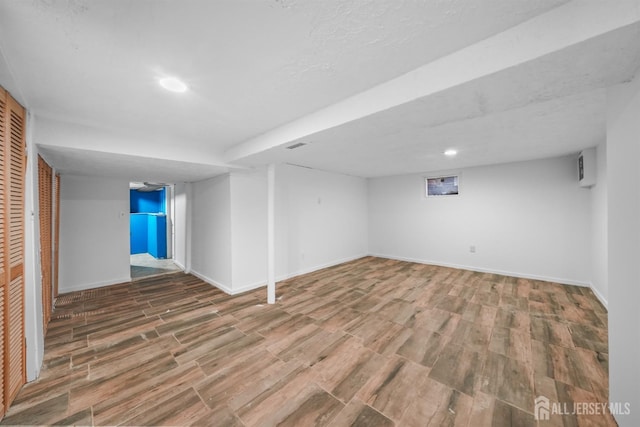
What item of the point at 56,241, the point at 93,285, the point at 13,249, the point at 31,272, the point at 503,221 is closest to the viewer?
the point at 13,249

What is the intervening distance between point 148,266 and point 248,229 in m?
3.80

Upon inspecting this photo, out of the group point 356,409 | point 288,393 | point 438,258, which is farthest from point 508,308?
point 288,393

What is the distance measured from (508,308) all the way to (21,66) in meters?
5.23

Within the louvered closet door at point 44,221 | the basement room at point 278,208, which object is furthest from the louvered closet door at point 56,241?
the louvered closet door at point 44,221

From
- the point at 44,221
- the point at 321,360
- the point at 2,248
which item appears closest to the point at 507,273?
the point at 321,360

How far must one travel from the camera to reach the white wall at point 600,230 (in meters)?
3.18

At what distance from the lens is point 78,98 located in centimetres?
189

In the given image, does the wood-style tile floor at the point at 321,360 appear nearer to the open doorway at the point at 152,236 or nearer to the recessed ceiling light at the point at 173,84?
the recessed ceiling light at the point at 173,84

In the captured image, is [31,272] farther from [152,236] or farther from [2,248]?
[152,236]

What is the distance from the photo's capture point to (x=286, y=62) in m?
1.48

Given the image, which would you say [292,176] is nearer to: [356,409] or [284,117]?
[284,117]

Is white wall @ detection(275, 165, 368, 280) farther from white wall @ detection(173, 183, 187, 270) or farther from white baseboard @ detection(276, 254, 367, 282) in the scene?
white wall @ detection(173, 183, 187, 270)

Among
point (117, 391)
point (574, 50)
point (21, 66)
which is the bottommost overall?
point (117, 391)

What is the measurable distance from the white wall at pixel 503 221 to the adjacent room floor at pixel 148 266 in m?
5.71
